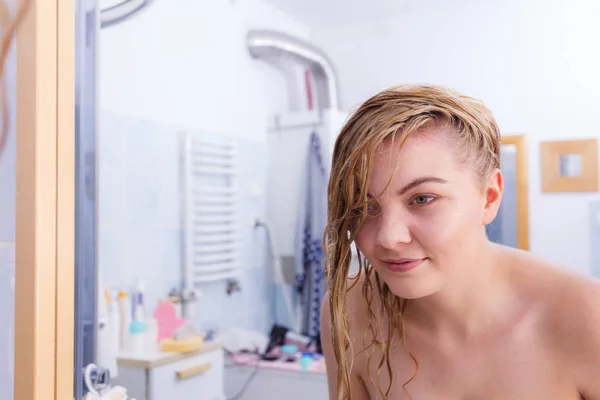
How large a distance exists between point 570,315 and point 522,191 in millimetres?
2068

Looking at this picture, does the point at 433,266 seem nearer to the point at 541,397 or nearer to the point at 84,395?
the point at 541,397

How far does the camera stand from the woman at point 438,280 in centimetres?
78

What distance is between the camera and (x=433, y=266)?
0.81 meters

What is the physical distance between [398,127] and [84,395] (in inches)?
23.5

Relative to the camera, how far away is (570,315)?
872 mm

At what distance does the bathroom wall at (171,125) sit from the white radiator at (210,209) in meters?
0.05

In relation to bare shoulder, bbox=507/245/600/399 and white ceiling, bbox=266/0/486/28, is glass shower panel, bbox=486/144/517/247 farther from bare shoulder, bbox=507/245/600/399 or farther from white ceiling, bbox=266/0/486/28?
bare shoulder, bbox=507/245/600/399

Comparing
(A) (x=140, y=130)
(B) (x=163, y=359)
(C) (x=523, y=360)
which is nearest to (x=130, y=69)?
(A) (x=140, y=130)

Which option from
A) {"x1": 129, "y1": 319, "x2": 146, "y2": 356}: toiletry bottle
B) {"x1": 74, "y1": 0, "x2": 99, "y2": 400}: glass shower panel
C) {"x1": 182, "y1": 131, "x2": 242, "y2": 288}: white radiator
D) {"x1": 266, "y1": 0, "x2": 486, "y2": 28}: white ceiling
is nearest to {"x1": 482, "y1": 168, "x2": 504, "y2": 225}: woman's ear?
{"x1": 74, "y1": 0, "x2": 99, "y2": 400}: glass shower panel

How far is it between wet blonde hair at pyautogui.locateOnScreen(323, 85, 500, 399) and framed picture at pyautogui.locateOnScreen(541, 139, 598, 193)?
208 centimetres

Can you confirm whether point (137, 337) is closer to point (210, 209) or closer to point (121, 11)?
point (210, 209)

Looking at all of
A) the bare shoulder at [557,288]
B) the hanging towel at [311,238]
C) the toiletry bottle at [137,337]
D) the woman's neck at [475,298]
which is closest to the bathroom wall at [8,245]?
the woman's neck at [475,298]

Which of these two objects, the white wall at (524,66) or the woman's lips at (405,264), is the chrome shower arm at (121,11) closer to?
the woman's lips at (405,264)

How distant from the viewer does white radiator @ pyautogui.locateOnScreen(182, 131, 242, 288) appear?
2.35 m
